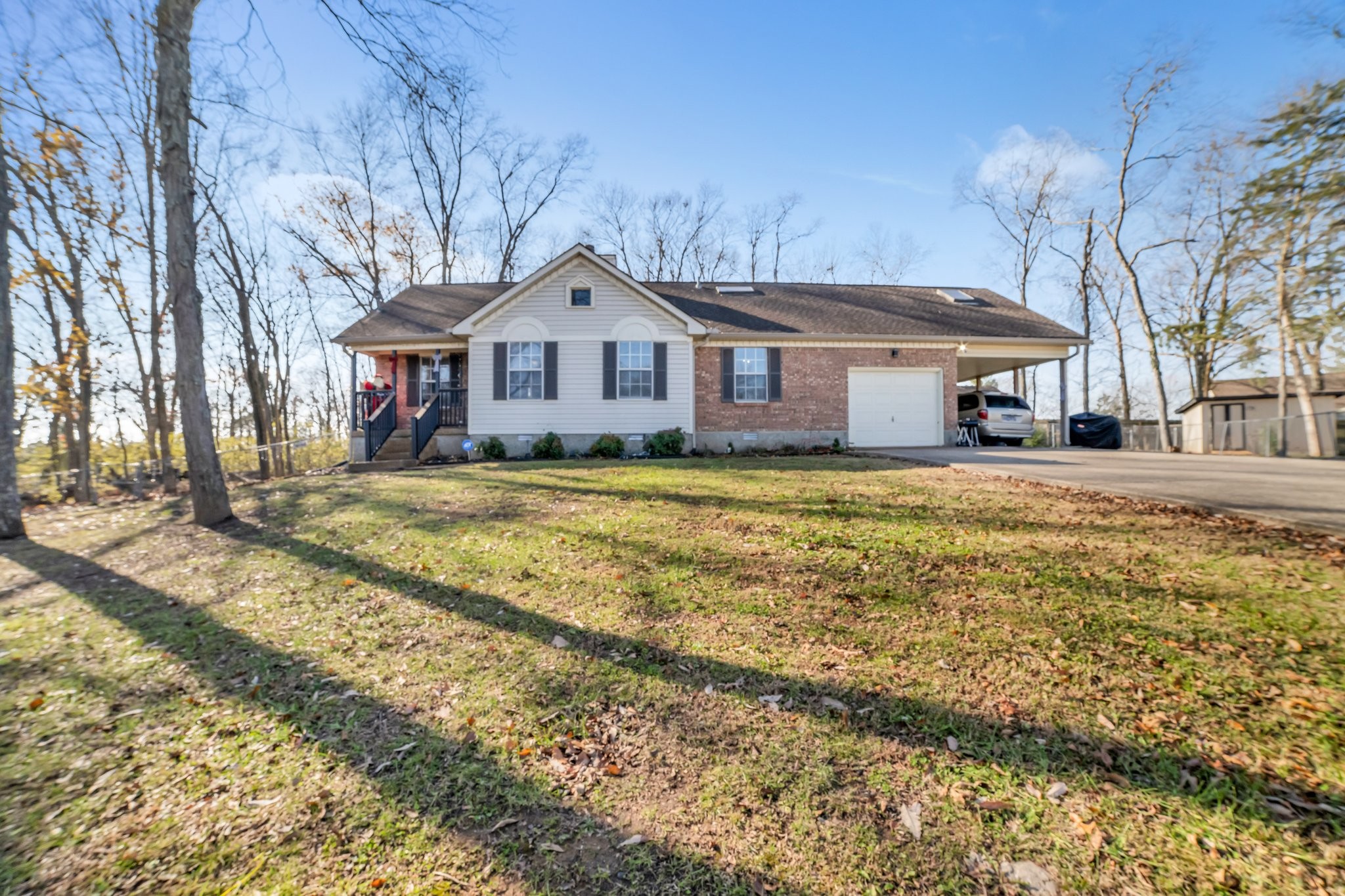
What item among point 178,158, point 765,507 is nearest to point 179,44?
point 178,158

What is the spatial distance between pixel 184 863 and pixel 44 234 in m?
17.3

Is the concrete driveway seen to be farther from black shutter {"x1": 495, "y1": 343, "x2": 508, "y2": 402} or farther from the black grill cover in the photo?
black shutter {"x1": 495, "y1": 343, "x2": 508, "y2": 402}

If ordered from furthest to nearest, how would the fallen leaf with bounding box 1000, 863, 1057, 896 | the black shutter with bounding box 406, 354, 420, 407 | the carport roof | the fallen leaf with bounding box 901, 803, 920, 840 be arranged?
1. the black shutter with bounding box 406, 354, 420, 407
2. the carport roof
3. the fallen leaf with bounding box 901, 803, 920, 840
4. the fallen leaf with bounding box 1000, 863, 1057, 896

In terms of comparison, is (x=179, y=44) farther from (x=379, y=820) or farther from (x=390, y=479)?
(x=379, y=820)

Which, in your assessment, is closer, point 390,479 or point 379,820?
point 379,820

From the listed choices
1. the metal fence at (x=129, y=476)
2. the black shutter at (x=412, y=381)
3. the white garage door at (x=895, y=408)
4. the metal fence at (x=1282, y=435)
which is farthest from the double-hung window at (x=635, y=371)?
the metal fence at (x=1282, y=435)

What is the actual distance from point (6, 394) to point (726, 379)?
12.6 metres

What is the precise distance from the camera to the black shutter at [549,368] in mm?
13469

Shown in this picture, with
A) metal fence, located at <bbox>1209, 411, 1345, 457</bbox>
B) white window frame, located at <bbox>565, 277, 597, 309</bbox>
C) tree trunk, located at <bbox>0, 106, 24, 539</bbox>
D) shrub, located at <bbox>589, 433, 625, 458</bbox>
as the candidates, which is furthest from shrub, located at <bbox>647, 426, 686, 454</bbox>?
metal fence, located at <bbox>1209, 411, 1345, 457</bbox>

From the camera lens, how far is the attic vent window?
1739cm

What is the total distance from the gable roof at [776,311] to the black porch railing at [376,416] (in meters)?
1.47

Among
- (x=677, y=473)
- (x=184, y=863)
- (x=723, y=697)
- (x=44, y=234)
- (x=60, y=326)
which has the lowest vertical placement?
(x=184, y=863)

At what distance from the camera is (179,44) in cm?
695

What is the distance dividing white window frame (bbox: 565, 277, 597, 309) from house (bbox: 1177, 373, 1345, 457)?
15202 mm
